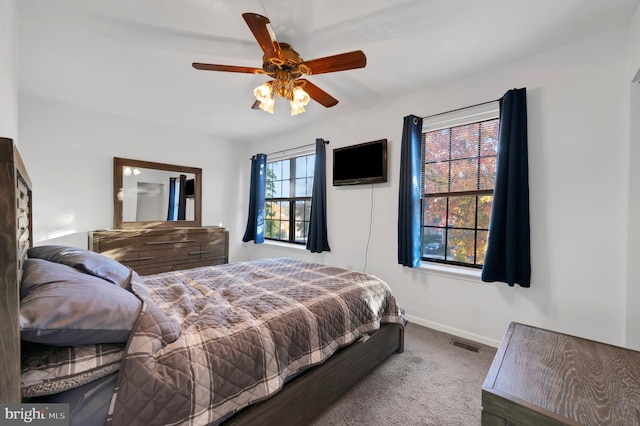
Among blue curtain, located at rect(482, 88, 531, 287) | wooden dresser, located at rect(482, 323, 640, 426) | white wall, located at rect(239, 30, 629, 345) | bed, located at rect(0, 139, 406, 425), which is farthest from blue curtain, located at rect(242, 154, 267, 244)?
wooden dresser, located at rect(482, 323, 640, 426)

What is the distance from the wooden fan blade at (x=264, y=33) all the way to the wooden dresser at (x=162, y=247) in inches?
118

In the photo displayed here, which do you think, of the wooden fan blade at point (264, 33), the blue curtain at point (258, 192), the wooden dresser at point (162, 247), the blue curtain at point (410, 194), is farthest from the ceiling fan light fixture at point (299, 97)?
the wooden dresser at point (162, 247)

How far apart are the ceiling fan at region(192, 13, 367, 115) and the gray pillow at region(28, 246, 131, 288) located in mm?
1368

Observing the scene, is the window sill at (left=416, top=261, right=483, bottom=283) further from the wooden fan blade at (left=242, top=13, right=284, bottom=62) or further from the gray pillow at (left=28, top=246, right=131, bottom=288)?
the gray pillow at (left=28, top=246, right=131, bottom=288)

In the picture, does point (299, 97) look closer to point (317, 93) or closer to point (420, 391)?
point (317, 93)

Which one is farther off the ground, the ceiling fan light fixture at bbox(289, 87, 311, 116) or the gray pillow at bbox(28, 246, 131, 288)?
the ceiling fan light fixture at bbox(289, 87, 311, 116)

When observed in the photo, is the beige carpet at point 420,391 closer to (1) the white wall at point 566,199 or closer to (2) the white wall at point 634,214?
(1) the white wall at point 566,199

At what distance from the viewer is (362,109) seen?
3355mm

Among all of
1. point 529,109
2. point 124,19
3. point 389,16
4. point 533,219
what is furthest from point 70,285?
point 529,109

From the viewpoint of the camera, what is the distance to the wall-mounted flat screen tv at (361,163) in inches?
124

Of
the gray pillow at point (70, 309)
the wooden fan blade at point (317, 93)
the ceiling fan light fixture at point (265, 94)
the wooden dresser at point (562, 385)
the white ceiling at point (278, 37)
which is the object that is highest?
the white ceiling at point (278, 37)

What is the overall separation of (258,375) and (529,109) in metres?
2.83

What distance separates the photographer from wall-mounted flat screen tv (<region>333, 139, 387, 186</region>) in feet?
10.3

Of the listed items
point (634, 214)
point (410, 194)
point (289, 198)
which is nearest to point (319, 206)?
point (289, 198)
